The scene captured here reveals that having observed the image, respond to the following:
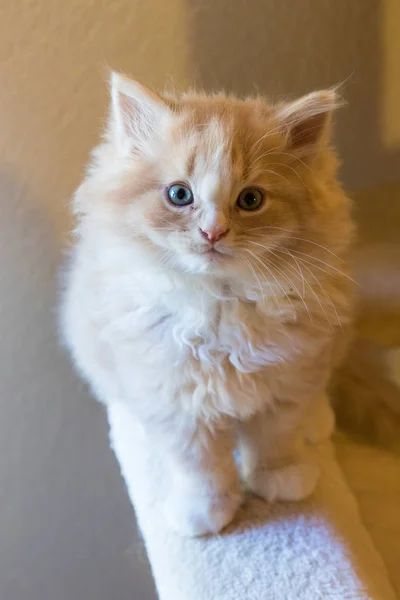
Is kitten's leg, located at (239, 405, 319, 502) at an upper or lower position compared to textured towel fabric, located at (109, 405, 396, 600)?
upper

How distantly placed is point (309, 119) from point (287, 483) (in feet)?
1.85

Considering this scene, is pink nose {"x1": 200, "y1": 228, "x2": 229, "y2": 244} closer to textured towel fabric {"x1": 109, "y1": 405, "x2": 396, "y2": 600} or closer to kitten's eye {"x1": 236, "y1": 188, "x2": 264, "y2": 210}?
kitten's eye {"x1": 236, "y1": 188, "x2": 264, "y2": 210}

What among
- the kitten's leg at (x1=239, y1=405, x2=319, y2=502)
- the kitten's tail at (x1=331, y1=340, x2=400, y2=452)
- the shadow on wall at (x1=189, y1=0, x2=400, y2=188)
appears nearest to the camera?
the kitten's leg at (x1=239, y1=405, x2=319, y2=502)

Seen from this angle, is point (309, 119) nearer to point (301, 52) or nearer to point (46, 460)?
point (301, 52)

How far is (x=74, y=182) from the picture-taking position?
1.41 meters

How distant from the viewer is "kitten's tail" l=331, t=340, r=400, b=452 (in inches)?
45.7

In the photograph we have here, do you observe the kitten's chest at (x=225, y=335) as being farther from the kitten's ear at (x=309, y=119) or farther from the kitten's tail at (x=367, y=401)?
the kitten's tail at (x=367, y=401)

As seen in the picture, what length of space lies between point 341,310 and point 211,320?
23 cm

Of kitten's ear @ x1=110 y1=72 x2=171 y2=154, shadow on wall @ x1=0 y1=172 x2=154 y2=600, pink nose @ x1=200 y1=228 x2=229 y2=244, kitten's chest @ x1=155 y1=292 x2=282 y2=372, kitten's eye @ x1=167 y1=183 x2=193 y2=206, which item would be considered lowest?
shadow on wall @ x1=0 y1=172 x2=154 y2=600

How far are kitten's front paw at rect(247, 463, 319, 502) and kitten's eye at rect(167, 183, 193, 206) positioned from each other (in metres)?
0.48

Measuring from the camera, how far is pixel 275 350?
850 millimetres

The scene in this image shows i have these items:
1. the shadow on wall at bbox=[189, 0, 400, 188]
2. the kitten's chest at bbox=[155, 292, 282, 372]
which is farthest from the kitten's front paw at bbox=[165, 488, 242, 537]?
the shadow on wall at bbox=[189, 0, 400, 188]

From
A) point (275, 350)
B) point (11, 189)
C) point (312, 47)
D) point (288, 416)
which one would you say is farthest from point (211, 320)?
point (312, 47)

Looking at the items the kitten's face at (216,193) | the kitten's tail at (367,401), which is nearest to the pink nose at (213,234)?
the kitten's face at (216,193)
